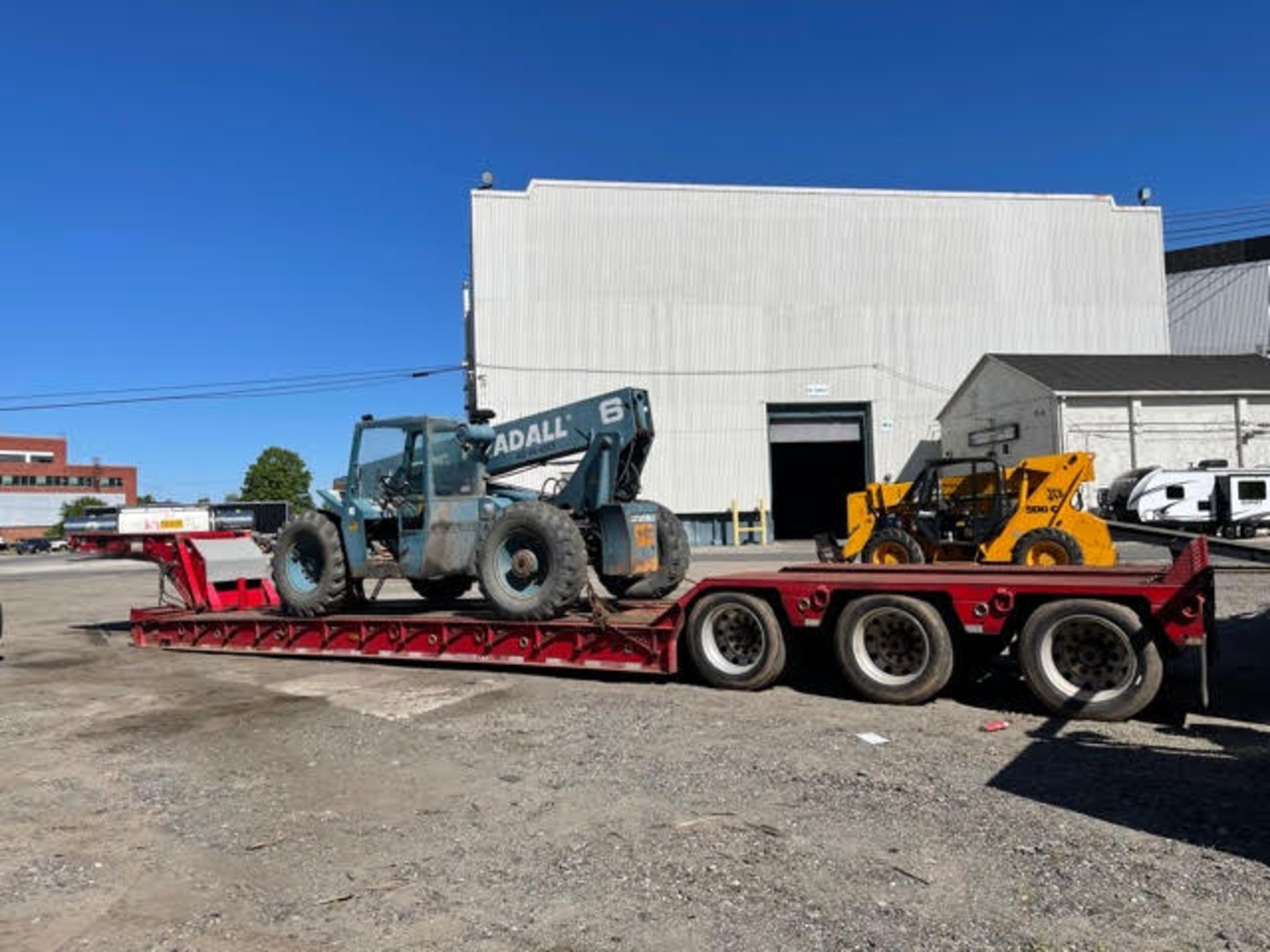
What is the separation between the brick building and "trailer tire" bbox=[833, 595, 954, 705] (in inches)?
4344

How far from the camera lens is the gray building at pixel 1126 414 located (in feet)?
104

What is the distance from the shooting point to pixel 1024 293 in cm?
3881

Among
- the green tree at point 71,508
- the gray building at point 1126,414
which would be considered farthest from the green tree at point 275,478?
the gray building at point 1126,414

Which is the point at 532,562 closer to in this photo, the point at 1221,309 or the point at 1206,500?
the point at 1206,500

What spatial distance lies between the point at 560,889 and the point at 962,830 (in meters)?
2.12

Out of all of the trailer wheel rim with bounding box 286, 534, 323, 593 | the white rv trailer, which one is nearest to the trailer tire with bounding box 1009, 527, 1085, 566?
the trailer wheel rim with bounding box 286, 534, 323, 593

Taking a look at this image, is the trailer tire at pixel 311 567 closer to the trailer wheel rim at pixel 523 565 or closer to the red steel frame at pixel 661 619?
the red steel frame at pixel 661 619

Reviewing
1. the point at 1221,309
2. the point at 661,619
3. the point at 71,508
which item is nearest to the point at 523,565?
the point at 661,619

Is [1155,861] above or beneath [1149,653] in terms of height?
beneath

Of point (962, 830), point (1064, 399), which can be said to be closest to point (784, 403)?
point (1064, 399)

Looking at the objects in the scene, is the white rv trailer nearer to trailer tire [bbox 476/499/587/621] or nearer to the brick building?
trailer tire [bbox 476/499/587/621]

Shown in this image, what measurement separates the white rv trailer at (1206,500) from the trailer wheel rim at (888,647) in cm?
2342

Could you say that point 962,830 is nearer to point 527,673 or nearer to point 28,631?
point 527,673

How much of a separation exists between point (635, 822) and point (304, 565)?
24.1ft
